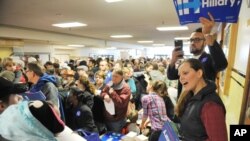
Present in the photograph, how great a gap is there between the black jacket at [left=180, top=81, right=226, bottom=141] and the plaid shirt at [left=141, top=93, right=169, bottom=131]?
1.66 m

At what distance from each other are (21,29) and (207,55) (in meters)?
7.70

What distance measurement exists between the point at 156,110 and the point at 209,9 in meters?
1.89

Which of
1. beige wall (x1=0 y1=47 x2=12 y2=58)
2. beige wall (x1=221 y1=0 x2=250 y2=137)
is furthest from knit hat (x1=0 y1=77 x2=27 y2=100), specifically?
beige wall (x1=0 y1=47 x2=12 y2=58)

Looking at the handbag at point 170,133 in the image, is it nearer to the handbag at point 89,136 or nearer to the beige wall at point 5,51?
the handbag at point 89,136

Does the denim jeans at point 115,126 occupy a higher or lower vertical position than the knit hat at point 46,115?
lower

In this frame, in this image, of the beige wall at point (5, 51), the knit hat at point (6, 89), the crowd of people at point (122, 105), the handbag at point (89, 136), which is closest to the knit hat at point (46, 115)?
the crowd of people at point (122, 105)

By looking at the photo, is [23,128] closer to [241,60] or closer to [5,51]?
[241,60]

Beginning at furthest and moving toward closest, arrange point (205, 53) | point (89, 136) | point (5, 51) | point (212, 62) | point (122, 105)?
1. point (5, 51)
2. point (122, 105)
3. point (89, 136)
4. point (205, 53)
5. point (212, 62)

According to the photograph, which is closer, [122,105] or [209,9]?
[209,9]

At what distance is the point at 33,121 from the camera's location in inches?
44.4

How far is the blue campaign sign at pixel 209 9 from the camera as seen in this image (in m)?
1.45

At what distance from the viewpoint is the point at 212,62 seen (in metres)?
1.80

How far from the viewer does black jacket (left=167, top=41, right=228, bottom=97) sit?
1.60 metres

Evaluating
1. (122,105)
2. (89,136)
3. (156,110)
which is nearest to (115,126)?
(122,105)
